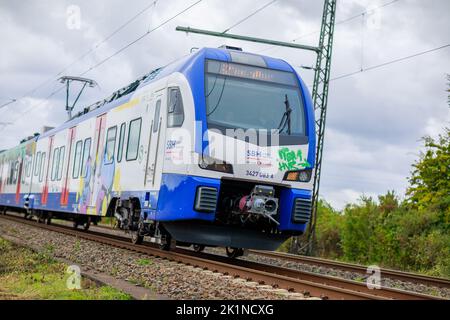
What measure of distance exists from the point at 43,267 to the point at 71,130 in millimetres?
10595

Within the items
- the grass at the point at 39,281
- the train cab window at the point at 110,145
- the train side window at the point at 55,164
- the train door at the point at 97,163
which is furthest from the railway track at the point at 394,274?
the train side window at the point at 55,164

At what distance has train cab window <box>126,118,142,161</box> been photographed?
1311 centimetres

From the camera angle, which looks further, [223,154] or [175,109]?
[175,109]

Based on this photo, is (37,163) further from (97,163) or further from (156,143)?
(156,143)

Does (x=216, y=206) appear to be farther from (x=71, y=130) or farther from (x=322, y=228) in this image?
(x=322, y=228)

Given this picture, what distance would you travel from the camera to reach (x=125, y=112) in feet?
46.8

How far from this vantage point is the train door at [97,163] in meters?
15.6

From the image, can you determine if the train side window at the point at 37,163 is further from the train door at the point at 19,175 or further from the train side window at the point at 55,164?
the train door at the point at 19,175

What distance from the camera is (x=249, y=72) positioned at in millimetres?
11648

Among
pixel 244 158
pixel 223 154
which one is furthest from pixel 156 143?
pixel 244 158

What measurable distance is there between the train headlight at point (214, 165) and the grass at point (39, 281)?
2.75 meters

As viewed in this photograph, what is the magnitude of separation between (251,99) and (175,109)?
1.36 metres

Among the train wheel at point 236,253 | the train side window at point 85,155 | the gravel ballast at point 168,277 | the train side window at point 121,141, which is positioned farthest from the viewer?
the train side window at point 85,155
